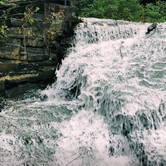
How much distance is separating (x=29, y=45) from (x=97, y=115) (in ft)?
9.25

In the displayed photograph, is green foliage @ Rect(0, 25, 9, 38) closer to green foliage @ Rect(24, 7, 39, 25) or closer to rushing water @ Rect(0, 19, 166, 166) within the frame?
green foliage @ Rect(24, 7, 39, 25)

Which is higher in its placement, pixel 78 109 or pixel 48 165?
pixel 78 109

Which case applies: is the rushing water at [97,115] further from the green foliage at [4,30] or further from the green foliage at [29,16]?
the green foliage at [4,30]

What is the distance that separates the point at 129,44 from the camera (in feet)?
19.8

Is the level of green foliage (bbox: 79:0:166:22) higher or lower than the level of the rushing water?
higher

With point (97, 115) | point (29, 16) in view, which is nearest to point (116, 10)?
point (29, 16)

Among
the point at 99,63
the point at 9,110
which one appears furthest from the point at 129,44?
the point at 9,110

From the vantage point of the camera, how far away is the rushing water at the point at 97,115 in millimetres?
2945

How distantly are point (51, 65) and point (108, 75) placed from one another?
1942 mm

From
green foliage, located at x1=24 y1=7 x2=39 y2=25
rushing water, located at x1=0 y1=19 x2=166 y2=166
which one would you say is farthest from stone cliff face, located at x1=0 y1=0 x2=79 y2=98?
rushing water, located at x1=0 y1=19 x2=166 y2=166

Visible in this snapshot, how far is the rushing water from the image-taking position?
9.66 feet

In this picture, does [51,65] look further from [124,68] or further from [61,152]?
[61,152]

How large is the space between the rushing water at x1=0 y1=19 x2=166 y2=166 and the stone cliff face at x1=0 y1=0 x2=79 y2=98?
0.41 metres

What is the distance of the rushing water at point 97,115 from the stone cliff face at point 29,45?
1.35 ft
